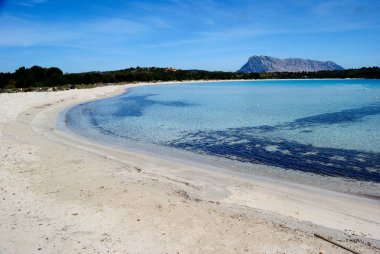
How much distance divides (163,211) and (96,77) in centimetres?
8601

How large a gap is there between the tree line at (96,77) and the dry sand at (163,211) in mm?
46927

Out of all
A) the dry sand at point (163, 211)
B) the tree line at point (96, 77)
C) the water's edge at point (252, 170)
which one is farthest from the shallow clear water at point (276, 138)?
the tree line at point (96, 77)

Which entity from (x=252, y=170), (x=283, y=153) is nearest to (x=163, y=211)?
(x=252, y=170)

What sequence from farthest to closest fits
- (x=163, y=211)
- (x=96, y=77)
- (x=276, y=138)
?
(x=96, y=77), (x=276, y=138), (x=163, y=211)

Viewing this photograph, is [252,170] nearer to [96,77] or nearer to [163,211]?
[163,211]

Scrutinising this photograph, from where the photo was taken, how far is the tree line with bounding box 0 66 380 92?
60.9 meters

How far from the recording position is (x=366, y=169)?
12281 millimetres

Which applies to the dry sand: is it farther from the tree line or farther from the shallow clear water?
the tree line

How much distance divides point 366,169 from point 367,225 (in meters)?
5.34

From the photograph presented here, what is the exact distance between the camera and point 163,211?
796 cm

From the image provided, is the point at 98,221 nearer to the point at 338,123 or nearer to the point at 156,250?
the point at 156,250

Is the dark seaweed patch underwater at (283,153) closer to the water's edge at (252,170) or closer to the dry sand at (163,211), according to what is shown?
the water's edge at (252,170)

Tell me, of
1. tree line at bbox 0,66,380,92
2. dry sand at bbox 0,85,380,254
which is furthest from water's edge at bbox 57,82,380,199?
tree line at bbox 0,66,380,92

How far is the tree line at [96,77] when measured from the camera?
200 feet
